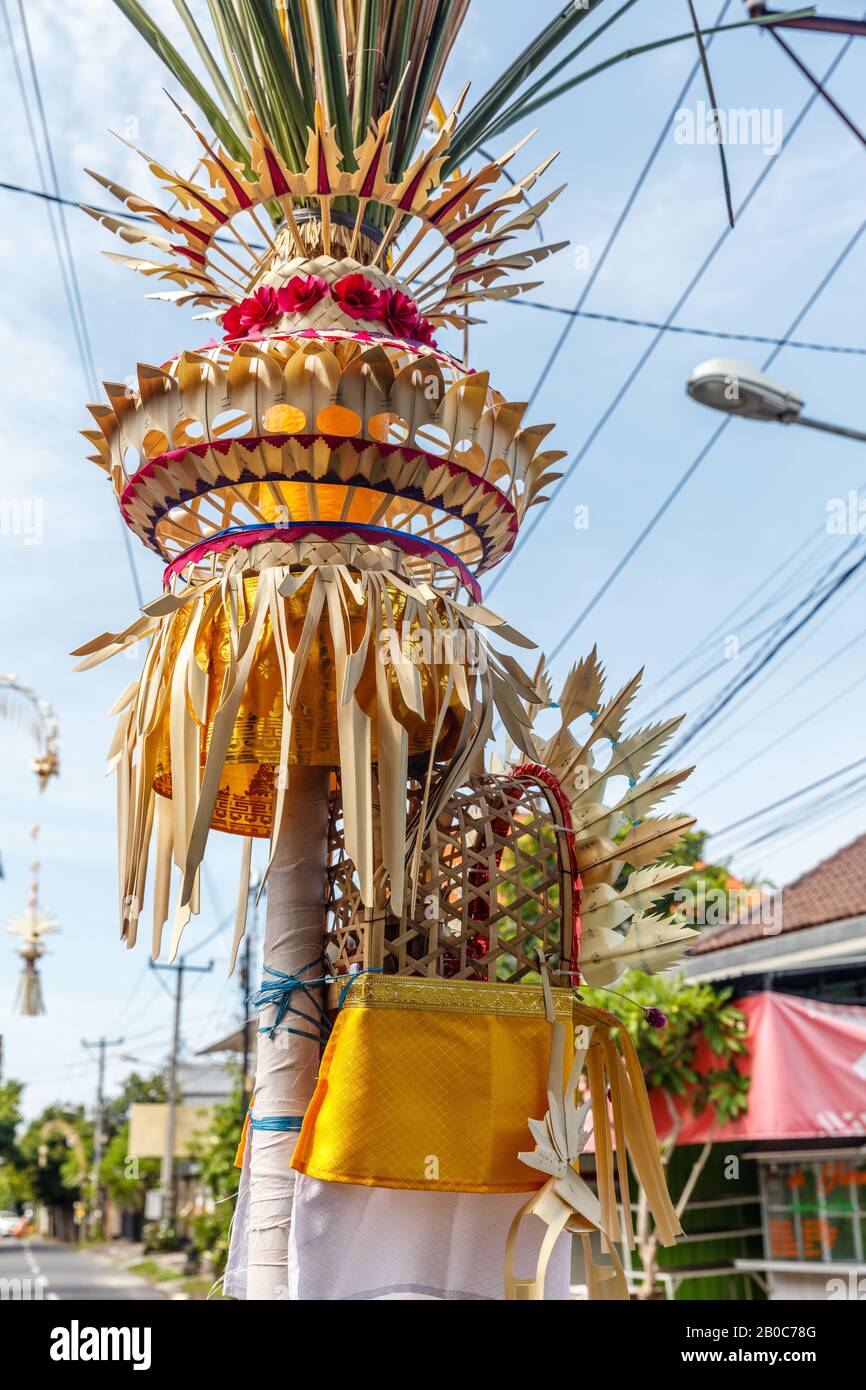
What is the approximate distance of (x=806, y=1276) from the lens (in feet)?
25.9

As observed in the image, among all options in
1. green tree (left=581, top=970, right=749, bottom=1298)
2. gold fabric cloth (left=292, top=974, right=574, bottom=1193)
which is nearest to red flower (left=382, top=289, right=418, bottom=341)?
gold fabric cloth (left=292, top=974, right=574, bottom=1193)

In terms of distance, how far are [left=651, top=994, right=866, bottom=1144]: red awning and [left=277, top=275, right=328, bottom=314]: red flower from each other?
17.8 feet

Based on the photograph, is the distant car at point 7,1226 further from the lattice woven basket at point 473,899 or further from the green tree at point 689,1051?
the lattice woven basket at point 473,899

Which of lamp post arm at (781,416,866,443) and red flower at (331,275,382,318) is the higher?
lamp post arm at (781,416,866,443)

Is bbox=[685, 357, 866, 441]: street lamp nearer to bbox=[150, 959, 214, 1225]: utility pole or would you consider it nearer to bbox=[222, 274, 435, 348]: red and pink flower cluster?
bbox=[222, 274, 435, 348]: red and pink flower cluster

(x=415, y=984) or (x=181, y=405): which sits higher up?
(x=181, y=405)

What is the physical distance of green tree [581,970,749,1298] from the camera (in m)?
7.38

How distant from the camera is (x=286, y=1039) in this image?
2521mm

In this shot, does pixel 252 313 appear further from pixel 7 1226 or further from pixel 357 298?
pixel 7 1226

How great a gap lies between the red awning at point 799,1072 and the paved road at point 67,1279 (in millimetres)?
11821

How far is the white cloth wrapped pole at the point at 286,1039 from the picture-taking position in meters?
2.41
